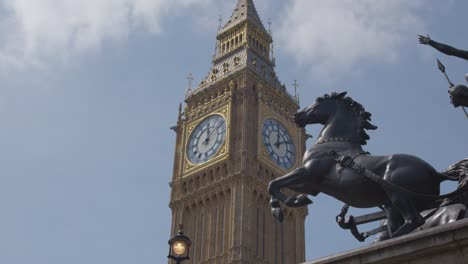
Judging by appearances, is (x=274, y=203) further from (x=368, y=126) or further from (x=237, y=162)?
(x=237, y=162)

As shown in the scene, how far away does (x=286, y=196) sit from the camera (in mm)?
10766

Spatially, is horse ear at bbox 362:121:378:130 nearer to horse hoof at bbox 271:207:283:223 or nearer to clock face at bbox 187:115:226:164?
horse hoof at bbox 271:207:283:223

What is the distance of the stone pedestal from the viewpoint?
753 cm

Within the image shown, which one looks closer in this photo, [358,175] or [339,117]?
[358,175]

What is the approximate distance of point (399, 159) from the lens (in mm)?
9750

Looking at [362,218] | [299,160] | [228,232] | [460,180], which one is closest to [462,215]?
[460,180]

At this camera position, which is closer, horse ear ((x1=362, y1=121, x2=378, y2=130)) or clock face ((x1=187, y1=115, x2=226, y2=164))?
horse ear ((x1=362, y1=121, x2=378, y2=130))

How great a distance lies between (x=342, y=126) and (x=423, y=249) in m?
3.52

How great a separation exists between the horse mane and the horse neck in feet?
0.21

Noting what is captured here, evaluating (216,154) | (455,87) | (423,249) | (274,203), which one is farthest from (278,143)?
(423,249)

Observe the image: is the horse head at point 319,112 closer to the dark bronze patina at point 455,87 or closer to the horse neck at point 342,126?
the horse neck at point 342,126

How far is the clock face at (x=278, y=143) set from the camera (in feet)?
180

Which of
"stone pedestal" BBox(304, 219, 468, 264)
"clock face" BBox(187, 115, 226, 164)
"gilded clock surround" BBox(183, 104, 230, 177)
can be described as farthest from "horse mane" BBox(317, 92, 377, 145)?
"clock face" BBox(187, 115, 226, 164)

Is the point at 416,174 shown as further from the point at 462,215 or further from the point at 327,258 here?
the point at 327,258
